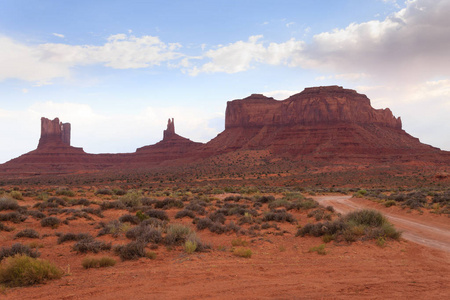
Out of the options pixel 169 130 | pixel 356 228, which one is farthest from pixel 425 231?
pixel 169 130

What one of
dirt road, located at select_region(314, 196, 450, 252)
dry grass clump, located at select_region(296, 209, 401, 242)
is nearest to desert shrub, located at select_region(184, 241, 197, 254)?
dry grass clump, located at select_region(296, 209, 401, 242)

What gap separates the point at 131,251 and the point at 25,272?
2810mm

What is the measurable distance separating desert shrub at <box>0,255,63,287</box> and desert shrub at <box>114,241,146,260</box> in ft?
6.58

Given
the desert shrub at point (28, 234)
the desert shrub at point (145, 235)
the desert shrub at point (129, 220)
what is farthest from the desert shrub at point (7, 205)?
the desert shrub at point (145, 235)

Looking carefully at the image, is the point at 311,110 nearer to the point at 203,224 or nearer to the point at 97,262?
the point at 203,224

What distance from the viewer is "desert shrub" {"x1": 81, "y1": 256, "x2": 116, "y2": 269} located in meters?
8.56

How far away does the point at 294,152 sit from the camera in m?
92.2

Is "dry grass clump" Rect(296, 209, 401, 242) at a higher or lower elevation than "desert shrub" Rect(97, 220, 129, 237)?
higher

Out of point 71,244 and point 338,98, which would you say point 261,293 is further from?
Result: point 338,98

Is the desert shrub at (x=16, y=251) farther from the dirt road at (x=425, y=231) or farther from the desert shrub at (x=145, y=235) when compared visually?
the dirt road at (x=425, y=231)

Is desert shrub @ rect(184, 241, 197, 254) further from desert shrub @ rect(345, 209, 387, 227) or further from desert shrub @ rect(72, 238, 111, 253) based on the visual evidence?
desert shrub @ rect(345, 209, 387, 227)

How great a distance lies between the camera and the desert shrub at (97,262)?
8.56 m

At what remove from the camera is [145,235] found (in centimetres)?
1098

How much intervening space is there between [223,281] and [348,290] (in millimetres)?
2573
